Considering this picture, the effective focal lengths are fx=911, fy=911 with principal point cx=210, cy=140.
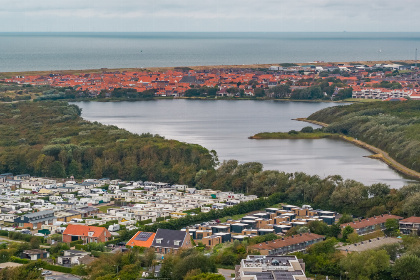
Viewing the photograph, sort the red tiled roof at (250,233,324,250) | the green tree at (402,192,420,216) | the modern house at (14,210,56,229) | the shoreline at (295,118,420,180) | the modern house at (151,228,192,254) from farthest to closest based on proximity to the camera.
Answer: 1. the shoreline at (295,118,420,180)
2. the modern house at (14,210,56,229)
3. the green tree at (402,192,420,216)
4. the modern house at (151,228,192,254)
5. the red tiled roof at (250,233,324,250)

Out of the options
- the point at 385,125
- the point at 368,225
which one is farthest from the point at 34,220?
the point at 385,125

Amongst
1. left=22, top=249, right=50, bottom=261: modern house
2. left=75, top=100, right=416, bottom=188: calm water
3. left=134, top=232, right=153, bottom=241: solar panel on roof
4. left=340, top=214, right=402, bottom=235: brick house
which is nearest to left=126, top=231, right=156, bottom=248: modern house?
left=134, top=232, right=153, bottom=241: solar panel on roof

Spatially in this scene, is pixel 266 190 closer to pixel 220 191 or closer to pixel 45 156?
pixel 220 191

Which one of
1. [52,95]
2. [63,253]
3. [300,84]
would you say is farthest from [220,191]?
[300,84]

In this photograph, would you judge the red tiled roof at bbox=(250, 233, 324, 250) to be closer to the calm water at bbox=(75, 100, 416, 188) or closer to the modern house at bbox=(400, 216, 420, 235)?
the modern house at bbox=(400, 216, 420, 235)

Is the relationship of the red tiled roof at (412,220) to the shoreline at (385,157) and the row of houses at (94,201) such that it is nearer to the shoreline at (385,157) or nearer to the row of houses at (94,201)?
the row of houses at (94,201)

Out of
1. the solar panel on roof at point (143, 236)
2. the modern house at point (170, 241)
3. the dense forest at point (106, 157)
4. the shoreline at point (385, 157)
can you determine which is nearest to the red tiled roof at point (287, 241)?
the modern house at point (170, 241)
